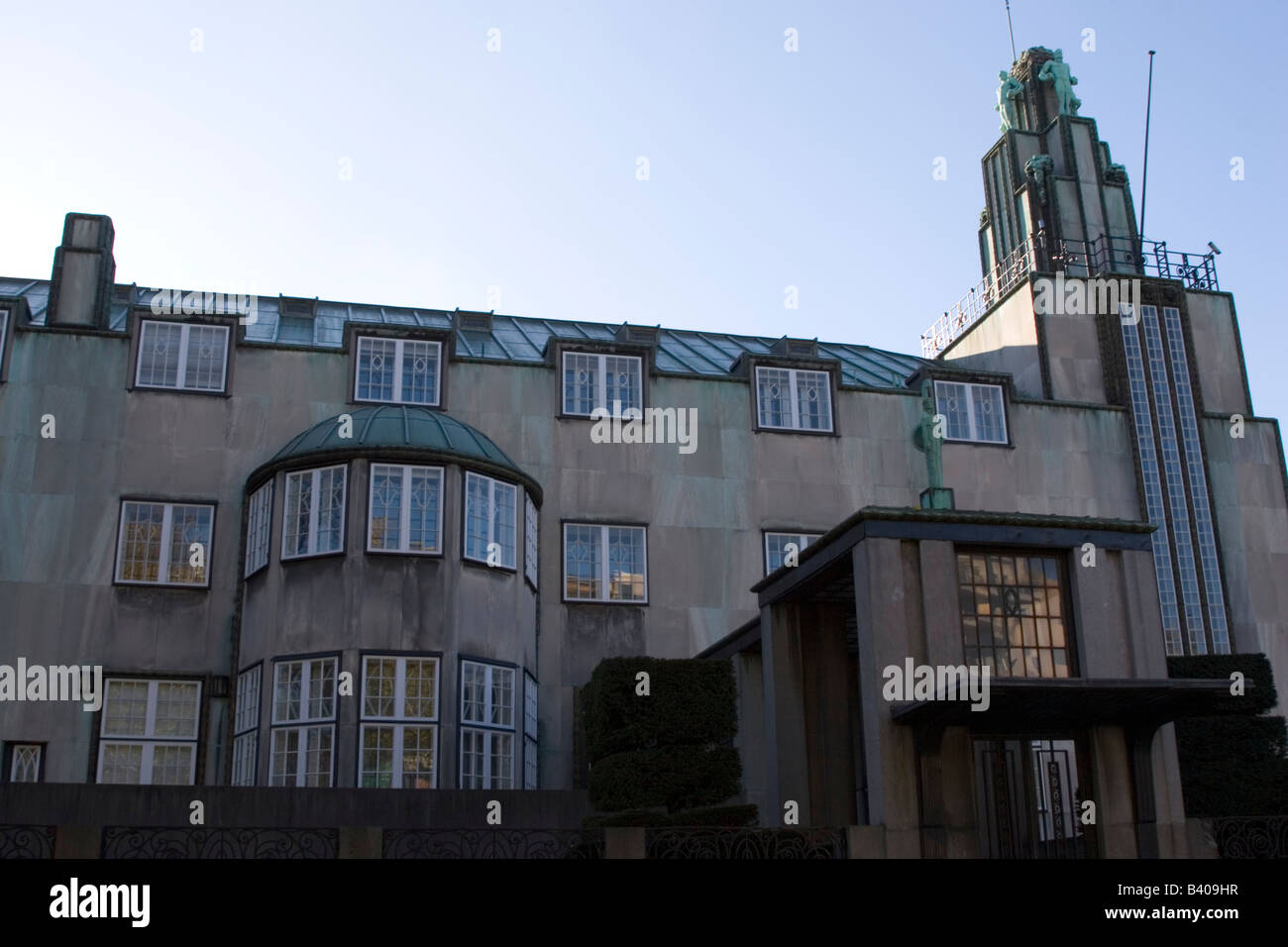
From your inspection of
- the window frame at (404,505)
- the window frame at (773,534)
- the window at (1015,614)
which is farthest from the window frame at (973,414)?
the window at (1015,614)

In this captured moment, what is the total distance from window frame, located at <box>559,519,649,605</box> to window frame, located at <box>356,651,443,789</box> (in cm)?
584

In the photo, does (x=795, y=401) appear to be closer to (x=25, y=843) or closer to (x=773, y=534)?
(x=773, y=534)

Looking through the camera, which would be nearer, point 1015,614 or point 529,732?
point 1015,614

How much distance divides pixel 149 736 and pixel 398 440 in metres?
8.79

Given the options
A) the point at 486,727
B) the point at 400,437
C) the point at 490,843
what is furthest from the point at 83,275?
the point at 490,843

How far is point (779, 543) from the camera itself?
35.1m

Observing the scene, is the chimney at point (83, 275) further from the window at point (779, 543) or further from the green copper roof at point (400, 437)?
the window at point (779, 543)

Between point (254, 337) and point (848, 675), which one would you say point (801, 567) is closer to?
point (848, 675)

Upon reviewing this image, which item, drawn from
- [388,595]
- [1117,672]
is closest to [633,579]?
[388,595]

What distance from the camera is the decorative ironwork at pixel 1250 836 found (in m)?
19.9

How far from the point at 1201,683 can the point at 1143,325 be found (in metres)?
23.5

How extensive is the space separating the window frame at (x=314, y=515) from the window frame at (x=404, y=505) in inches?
19.4

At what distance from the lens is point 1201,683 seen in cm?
1906

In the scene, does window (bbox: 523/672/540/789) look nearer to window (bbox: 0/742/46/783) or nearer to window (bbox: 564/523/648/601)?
window (bbox: 564/523/648/601)
